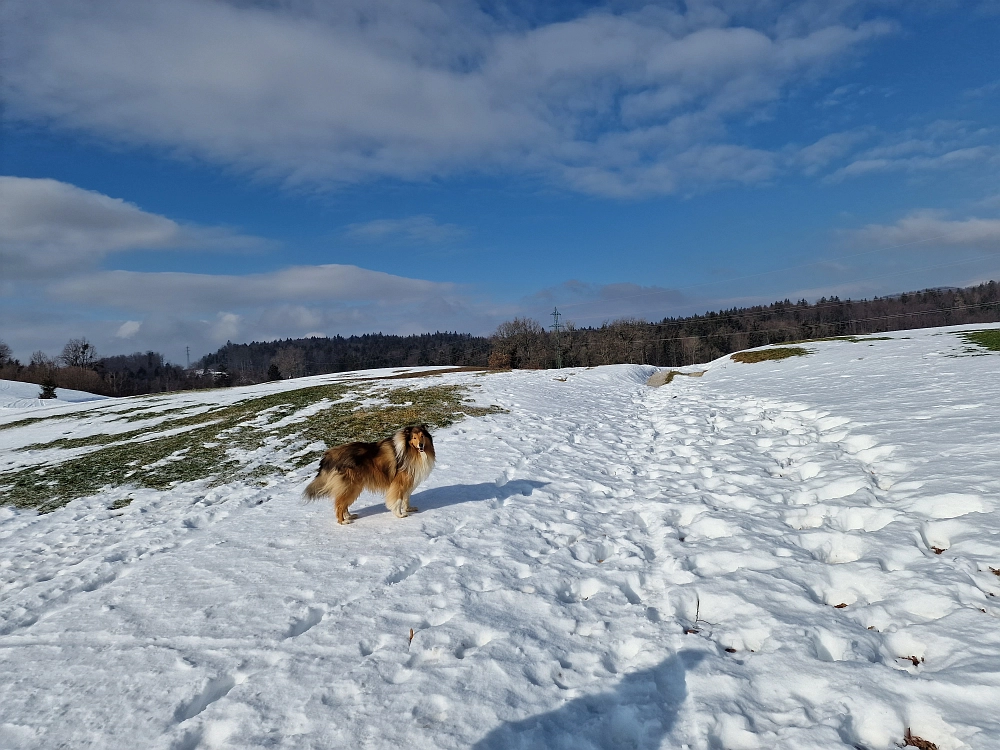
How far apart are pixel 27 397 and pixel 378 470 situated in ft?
213

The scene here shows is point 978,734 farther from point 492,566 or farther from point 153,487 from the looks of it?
point 153,487

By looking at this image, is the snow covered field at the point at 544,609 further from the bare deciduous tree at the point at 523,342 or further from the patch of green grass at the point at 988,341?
the bare deciduous tree at the point at 523,342

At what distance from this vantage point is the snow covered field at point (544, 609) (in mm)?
3377

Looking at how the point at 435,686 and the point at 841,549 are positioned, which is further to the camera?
the point at 841,549

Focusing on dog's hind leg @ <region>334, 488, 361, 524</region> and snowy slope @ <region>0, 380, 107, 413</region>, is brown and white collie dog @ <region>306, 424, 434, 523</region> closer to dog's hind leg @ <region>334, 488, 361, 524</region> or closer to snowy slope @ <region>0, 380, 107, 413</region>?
dog's hind leg @ <region>334, 488, 361, 524</region>

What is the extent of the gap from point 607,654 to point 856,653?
1906mm

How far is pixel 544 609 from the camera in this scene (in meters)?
4.93

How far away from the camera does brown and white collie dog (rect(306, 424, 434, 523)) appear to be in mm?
7336

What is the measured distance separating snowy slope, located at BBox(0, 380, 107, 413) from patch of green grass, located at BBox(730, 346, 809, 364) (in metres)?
55.7

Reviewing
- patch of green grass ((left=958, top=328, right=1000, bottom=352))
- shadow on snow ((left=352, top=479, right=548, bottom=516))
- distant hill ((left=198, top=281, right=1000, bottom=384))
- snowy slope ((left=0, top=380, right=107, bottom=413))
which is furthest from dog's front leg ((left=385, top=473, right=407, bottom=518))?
distant hill ((left=198, top=281, right=1000, bottom=384))

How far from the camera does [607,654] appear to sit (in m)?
4.21

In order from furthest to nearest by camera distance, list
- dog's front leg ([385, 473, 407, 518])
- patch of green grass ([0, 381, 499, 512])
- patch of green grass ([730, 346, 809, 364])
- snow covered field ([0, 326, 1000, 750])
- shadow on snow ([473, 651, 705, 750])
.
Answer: patch of green grass ([730, 346, 809, 364]), patch of green grass ([0, 381, 499, 512]), dog's front leg ([385, 473, 407, 518]), snow covered field ([0, 326, 1000, 750]), shadow on snow ([473, 651, 705, 750])

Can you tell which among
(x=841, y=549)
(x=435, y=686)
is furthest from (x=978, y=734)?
(x=435, y=686)

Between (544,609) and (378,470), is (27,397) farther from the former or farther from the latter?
(544,609)
